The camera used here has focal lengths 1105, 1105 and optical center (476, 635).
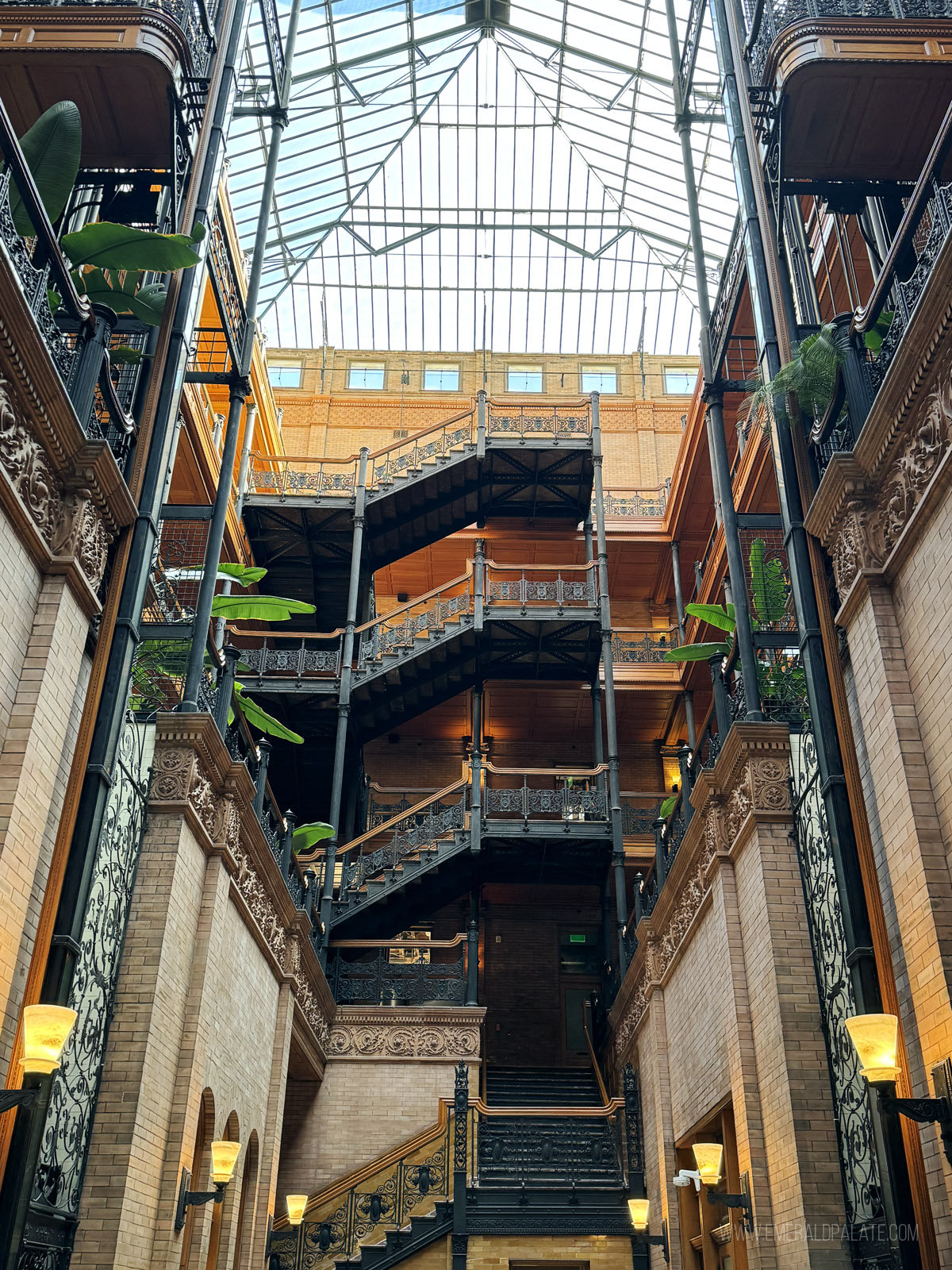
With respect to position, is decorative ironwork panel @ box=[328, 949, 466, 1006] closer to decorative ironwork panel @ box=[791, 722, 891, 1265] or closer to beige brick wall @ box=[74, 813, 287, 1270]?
beige brick wall @ box=[74, 813, 287, 1270]

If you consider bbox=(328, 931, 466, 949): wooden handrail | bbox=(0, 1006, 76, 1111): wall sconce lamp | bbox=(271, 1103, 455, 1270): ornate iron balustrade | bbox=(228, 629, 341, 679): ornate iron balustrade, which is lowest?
bbox=(0, 1006, 76, 1111): wall sconce lamp

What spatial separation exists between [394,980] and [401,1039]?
3.62 ft

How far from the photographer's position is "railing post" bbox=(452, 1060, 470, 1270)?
1420 centimetres

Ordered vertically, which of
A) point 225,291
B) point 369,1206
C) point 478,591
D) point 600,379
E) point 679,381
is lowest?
point 369,1206

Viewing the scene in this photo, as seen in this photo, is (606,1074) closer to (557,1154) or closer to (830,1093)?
(557,1154)

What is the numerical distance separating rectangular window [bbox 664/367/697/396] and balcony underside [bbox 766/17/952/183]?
22251 millimetres

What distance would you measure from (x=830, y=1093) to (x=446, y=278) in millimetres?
29040

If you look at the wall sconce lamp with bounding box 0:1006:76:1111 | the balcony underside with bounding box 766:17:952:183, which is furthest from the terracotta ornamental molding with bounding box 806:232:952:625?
the wall sconce lamp with bounding box 0:1006:76:1111

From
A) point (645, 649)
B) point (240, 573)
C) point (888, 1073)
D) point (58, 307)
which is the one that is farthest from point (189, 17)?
point (645, 649)

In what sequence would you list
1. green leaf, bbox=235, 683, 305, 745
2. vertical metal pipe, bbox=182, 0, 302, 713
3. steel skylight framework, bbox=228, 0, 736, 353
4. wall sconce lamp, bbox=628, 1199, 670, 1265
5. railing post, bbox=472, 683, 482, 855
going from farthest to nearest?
steel skylight framework, bbox=228, 0, 736, 353
railing post, bbox=472, 683, 482, 855
wall sconce lamp, bbox=628, 1199, 670, 1265
green leaf, bbox=235, 683, 305, 745
vertical metal pipe, bbox=182, 0, 302, 713

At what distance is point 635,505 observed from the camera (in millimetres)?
28125

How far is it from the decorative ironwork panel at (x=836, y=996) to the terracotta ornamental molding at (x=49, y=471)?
17.7 feet

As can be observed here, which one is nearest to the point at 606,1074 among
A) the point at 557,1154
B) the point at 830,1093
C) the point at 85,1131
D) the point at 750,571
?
the point at 557,1154

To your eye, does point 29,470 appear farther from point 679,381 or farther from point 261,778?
point 679,381
